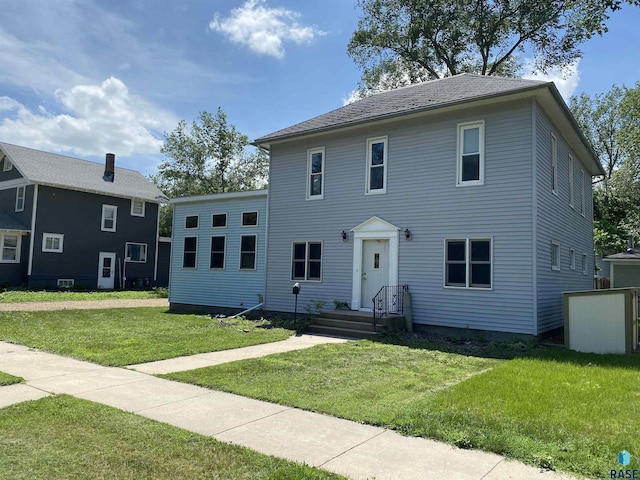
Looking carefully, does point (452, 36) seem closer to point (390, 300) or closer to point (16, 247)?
point (390, 300)

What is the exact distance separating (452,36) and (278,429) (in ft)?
82.6

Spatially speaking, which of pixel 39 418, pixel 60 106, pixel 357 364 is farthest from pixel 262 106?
pixel 39 418

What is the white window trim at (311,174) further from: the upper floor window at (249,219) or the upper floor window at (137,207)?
the upper floor window at (137,207)

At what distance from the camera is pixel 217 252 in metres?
16.0

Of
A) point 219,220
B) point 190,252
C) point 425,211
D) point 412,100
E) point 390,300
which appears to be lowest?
point 390,300

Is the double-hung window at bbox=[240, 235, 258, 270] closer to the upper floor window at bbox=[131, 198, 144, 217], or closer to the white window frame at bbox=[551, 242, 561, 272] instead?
the white window frame at bbox=[551, 242, 561, 272]

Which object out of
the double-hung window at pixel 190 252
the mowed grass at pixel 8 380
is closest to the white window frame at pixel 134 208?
the double-hung window at pixel 190 252

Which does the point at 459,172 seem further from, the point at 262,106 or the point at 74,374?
the point at 262,106

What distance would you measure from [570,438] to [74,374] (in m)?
6.35

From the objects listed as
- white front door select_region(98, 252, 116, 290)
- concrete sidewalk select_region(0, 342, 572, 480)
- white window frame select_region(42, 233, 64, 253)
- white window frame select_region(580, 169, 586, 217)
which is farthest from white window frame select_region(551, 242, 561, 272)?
white window frame select_region(42, 233, 64, 253)

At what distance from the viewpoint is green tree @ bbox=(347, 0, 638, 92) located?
23.0m

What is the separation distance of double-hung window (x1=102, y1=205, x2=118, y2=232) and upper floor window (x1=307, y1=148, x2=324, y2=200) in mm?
16888

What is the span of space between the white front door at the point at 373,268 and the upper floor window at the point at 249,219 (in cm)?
441

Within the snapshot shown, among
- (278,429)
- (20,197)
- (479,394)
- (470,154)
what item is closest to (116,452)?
(278,429)
